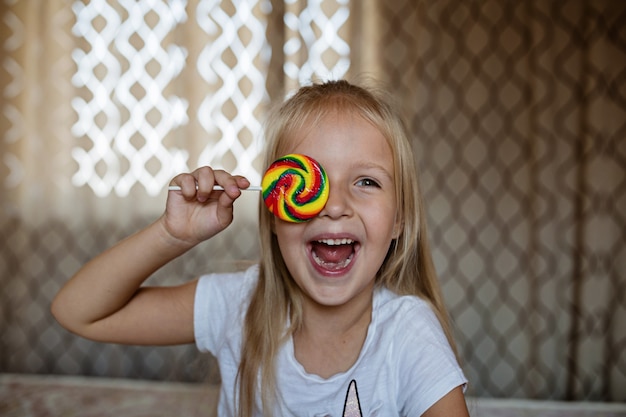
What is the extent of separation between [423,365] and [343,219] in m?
0.28

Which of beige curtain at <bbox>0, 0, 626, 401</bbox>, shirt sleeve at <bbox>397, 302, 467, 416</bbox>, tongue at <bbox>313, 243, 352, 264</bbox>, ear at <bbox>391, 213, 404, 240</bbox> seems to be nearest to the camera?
shirt sleeve at <bbox>397, 302, 467, 416</bbox>

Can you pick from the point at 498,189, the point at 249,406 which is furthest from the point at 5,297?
the point at 498,189

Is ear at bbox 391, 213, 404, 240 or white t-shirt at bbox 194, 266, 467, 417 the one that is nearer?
white t-shirt at bbox 194, 266, 467, 417

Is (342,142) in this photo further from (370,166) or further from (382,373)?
(382,373)

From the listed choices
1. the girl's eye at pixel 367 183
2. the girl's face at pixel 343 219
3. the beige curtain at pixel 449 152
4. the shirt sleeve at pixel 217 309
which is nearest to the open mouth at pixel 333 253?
the girl's face at pixel 343 219

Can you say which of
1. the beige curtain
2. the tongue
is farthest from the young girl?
the beige curtain

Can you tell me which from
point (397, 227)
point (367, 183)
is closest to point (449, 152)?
point (397, 227)

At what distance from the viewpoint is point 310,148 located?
44.9 inches

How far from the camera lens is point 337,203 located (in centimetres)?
111

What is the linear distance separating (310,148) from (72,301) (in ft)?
1.74

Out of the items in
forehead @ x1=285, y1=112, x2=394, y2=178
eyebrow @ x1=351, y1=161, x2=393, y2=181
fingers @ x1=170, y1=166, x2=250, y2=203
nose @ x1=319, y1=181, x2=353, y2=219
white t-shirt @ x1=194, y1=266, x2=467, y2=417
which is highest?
forehead @ x1=285, y1=112, x2=394, y2=178

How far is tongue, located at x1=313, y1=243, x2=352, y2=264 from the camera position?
115cm

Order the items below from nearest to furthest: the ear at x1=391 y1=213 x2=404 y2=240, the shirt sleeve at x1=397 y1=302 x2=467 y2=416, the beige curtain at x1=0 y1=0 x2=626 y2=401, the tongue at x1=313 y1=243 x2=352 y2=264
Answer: the shirt sleeve at x1=397 y1=302 x2=467 y2=416 < the tongue at x1=313 y1=243 x2=352 y2=264 < the ear at x1=391 y1=213 x2=404 y2=240 < the beige curtain at x1=0 y1=0 x2=626 y2=401

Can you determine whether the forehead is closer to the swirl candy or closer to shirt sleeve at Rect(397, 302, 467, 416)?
the swirl candy
